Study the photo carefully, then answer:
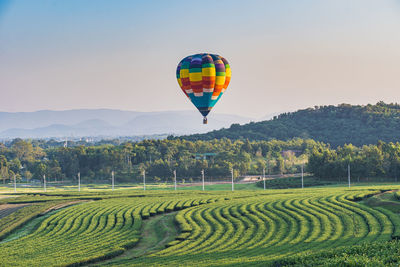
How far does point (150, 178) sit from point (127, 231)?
2300 inches

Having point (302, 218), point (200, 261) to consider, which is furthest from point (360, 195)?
point (200, 261)

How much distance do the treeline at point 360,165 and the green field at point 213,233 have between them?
22.4 m

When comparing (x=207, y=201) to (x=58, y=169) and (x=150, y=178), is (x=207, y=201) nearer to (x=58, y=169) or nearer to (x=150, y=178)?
(x=150, y=178)

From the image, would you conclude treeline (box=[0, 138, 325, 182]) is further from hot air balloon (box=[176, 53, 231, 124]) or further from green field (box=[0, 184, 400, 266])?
green field (box=[0, 184, 400, 266])

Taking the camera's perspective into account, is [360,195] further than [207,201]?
No

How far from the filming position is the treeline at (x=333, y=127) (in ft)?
404

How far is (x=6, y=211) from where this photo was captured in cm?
4812

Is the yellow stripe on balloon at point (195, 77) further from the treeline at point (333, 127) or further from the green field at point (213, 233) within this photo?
the treeline at point (333, 127)

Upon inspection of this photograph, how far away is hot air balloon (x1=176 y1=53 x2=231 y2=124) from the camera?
4397cm

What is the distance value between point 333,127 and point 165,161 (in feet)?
201

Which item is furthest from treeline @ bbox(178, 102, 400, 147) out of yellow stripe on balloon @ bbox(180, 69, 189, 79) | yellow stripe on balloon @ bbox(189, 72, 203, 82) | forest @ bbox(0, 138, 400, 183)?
yellow stripe on balloon @ bbox(180, 69, 189, 79)

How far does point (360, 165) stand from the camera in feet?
226

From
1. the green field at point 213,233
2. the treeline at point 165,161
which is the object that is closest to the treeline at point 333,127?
the treeline at point 165,161

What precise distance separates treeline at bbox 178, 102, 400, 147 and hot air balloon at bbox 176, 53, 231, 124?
82.4 metres
